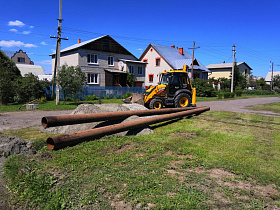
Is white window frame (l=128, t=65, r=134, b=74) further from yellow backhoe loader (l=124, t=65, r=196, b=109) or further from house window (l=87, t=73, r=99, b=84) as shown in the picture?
yellow backhoe loader (l=124, t=65, r=196, b=109)

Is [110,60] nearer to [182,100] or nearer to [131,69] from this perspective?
[131,69]

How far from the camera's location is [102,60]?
105 ft

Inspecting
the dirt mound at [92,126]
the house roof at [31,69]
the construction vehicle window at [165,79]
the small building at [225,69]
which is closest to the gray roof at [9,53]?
the house roof at [31,69]

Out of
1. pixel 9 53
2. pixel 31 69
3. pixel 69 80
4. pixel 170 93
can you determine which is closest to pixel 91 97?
pixel 69 80

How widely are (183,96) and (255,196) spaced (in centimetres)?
1065

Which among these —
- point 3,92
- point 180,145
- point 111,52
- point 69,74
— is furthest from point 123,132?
point 111,52

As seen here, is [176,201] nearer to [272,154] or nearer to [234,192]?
[234,192]

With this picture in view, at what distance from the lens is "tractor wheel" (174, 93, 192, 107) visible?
1383 cm

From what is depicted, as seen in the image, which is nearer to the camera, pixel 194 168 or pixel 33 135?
pixel 194 168

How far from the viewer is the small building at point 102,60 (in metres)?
30.2

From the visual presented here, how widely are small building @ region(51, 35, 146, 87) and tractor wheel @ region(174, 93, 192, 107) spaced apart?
741 inches

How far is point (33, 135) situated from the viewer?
8.08m

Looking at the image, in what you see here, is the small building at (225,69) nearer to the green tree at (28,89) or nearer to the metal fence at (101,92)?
the metal fence at (101,92)

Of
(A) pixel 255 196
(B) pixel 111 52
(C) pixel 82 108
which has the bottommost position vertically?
(A) pixel 255 196
